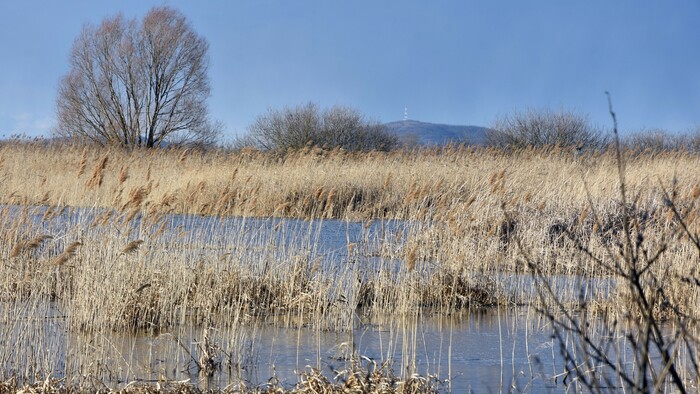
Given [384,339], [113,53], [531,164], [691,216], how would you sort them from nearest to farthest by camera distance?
[384,339], [691,216], [531,164], [113,53]

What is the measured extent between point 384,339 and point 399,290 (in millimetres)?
1072

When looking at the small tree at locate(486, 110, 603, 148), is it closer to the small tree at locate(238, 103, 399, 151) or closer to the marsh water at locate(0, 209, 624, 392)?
the small tree at locate(238, 103, 399, 151)

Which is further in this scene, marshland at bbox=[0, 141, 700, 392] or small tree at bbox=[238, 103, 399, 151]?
Answer: small tree at bbox=[238, 103, 399, 151]

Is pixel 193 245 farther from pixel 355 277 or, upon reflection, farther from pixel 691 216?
pixel 691 216

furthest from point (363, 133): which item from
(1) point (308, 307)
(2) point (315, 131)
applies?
(1) point (308, 307)

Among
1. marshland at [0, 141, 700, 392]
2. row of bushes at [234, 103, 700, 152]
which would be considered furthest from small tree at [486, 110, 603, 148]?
marshland at [0, 141, 700, 392]

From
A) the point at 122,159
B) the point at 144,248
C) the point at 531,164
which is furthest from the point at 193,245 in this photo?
the point at 122,159

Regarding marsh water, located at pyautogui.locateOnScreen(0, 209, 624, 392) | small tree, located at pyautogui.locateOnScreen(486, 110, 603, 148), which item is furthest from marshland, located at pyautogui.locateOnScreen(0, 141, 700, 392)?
small tree, located at pyautogui.locateOnScreen(486, 110, 603, 148)

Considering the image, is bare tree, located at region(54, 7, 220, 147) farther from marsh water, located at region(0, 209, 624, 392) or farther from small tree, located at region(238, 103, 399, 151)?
marsh water, located at region(0, 209, 624, 392)

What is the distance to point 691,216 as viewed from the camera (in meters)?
7.61

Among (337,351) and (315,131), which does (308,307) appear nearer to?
(337,351)

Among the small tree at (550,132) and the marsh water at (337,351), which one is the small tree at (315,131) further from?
the marsh water at (337,351)

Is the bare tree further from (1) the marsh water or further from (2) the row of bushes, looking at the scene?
(1) the marsh water

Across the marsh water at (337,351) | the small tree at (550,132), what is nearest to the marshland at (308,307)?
the marsh water at (337,351)
